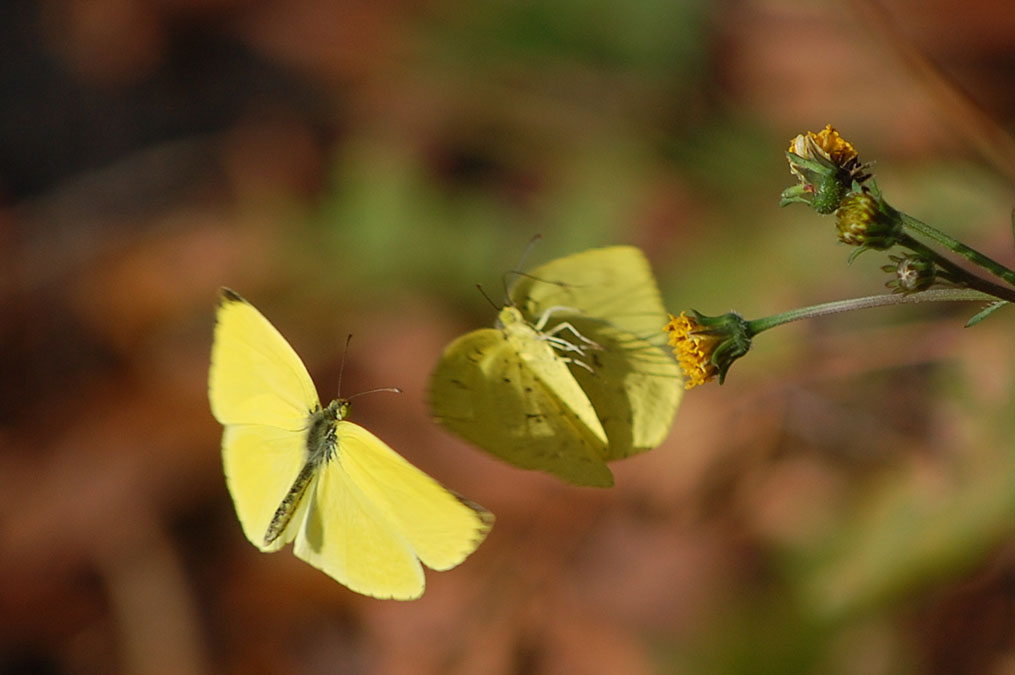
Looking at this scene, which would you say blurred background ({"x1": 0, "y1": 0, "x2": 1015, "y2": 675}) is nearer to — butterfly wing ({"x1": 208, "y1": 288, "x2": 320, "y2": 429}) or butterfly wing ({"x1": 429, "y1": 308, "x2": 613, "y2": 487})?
butterfly wing ({"x1": 429, "y1": 308, "x2": 613, "y2": 487})

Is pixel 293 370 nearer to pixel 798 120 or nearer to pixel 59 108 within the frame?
pixel 798 120

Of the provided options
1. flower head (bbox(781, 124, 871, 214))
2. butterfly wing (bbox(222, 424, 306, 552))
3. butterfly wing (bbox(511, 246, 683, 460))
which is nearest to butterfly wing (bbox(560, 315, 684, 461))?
butterfly wing (bbox(511, 246, 683, 460))

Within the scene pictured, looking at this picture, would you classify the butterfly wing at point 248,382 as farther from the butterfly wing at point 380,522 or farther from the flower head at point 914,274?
the flower head at point 914,274

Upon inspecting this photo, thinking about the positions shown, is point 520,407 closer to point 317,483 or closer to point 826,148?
point 317,483

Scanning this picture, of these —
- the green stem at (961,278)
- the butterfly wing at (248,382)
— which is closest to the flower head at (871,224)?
the green stem at (961,278)

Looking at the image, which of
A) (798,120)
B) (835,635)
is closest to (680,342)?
(835,635)

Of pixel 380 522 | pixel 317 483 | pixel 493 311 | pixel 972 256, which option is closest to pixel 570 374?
pixel 380 522
